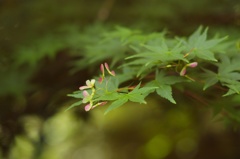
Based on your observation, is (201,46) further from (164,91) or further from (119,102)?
(119,102)

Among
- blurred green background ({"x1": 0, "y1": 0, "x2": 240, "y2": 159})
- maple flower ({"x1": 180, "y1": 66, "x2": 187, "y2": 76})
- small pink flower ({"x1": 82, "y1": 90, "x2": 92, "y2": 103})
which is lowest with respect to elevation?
maple flower ({"x1": 180, "y1": 66, "x2": 187, "y2": 76})

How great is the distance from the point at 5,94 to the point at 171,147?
138 cm

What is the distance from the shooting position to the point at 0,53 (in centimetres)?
204

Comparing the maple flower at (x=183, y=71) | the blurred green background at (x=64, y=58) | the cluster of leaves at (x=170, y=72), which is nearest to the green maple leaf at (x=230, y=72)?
the cluster of leaves at (x=170, y=72)

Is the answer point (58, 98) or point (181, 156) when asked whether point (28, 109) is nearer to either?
point (58, 98)

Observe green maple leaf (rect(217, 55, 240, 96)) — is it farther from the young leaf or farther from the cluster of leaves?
the young leaf

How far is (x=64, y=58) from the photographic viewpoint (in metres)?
2.00

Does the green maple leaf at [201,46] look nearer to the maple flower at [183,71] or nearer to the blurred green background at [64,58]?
the maple flower at [183,71]

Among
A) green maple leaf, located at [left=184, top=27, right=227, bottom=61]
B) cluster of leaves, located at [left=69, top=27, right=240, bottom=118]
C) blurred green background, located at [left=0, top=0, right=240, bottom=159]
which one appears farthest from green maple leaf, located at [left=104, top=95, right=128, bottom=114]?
blurred green background, located at [left=0, top=0, right=240, bottom=159]

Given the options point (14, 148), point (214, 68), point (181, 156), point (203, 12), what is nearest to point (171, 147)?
point (181, 156)

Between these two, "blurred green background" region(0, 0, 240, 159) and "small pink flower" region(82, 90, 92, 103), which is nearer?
"small pink flower" region(82, 90, 92, 103)

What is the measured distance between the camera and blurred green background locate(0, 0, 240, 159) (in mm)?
1878

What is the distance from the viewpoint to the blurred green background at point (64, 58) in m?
1.88

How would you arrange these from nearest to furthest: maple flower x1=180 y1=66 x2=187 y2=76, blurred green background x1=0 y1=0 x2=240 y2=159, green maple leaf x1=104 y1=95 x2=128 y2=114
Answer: green maple leaf x1=104 y1=95 x2=128 y2=114 → maple flower x1=180 y1=66 x2=187 y2=76 → blurred green background x1=0 y1=0 x2=240 y2=159
